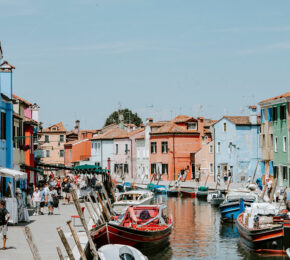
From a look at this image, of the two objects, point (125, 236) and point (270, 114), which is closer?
point (125, 236)

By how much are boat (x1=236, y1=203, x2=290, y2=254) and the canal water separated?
35cm

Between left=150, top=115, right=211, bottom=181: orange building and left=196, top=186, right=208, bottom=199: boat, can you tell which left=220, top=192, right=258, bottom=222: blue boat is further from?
left=150, top=115, right=211, bottom=181: orange building

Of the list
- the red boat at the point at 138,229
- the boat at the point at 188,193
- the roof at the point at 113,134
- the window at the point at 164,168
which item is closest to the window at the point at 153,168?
the window at the point at 164,168

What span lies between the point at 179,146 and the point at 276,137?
2842 cm

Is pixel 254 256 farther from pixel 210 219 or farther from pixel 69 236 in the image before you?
pixel 210 219

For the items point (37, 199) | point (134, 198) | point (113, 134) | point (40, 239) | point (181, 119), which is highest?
point (181, 119)

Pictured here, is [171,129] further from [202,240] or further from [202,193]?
[202,240]

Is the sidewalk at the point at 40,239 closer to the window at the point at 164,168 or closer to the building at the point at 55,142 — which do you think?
the window at the point at 164,168

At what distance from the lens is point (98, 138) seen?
115m

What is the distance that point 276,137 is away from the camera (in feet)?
214

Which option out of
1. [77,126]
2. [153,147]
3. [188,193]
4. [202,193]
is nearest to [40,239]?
[202,193]

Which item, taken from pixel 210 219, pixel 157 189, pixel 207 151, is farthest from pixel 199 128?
pixel 210 219

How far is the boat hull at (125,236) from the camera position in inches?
1001

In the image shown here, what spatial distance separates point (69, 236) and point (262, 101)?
44392mm
